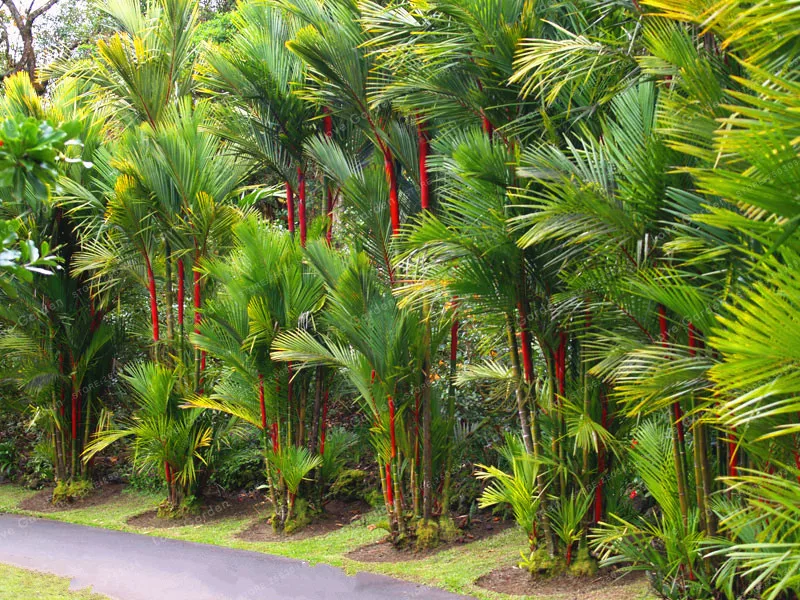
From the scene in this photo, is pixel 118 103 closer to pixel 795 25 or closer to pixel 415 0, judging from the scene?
pixel 415 0

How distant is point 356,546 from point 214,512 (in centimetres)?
246

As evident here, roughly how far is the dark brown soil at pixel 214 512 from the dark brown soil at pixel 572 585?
3.76 m

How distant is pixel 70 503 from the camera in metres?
9.79

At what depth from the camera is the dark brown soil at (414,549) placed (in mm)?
6613

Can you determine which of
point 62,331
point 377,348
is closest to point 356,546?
point 377,348

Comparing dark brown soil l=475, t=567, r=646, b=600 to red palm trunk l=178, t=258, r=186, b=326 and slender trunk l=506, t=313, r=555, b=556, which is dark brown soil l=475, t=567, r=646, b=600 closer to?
slender trunk l=506, t=313, r=555, b=556

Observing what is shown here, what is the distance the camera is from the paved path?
5.83 metres

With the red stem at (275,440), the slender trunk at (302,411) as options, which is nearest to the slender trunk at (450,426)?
the slender trunk at (302,411)

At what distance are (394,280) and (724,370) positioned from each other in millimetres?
4856

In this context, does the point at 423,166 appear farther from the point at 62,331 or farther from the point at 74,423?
the point at 74,423

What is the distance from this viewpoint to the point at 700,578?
428 cm

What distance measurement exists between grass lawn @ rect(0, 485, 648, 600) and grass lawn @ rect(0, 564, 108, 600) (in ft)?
0.55

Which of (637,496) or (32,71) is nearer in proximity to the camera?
(637,496)

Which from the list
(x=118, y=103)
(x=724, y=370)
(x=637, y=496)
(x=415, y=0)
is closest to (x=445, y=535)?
(x=637, y=496)
